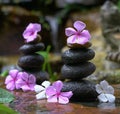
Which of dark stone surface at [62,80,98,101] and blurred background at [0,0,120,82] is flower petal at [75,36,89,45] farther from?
blurred background at [0,0,120,82]

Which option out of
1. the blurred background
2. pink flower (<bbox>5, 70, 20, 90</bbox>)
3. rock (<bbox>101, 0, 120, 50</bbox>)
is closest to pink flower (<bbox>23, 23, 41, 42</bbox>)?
pink flower (<bbox>5, 70, 20, 90</bbox>)

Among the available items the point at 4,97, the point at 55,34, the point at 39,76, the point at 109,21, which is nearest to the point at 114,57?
the point at 109,21

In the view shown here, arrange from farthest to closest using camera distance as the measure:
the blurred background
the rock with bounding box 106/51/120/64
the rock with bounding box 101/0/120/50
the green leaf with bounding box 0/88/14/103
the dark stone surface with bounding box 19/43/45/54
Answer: the blurred background < the rock with bounding box 101/0/120/50 < the rock with bounding box 106/51/120/64 < the dark stone surface with bounding box 19/43/45/54 < the green leaf with bounding box 0/88/14/103

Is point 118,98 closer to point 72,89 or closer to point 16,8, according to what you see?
point 72,89

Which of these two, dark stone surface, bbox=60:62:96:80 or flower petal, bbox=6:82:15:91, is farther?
flower petal, bbox=6:82:15:91

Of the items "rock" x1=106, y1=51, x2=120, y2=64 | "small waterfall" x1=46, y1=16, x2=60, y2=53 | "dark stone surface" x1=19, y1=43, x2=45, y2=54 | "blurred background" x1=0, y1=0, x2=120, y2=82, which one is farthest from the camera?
"small waterfall" x1=46, y1=16, x2=60, y2=53

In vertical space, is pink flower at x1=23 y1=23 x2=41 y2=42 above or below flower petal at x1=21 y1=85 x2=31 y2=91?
above

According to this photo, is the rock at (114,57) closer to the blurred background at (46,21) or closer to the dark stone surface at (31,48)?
the dark stone surface at (31,48)
